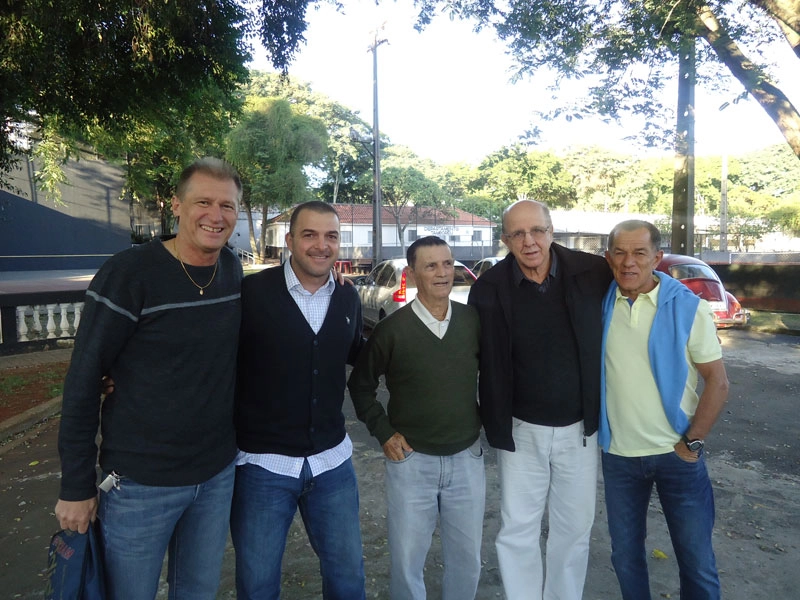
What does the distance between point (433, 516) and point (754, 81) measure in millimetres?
7415

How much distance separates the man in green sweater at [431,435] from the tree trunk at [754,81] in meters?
6.85

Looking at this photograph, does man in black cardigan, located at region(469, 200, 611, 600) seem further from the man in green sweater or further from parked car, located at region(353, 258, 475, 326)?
parked car, located at region(353, 258, 475, 326)

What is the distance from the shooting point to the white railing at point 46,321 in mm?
10078

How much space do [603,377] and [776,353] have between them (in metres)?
9.37

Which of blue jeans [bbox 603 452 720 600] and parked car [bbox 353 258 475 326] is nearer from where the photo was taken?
blue jeans [bbox 603 452 720 600]

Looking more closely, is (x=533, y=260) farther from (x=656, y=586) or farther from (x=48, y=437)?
(x=48, y=437)

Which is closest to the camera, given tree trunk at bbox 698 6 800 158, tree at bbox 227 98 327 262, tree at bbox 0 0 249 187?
tree at bbox 0 0 249 187

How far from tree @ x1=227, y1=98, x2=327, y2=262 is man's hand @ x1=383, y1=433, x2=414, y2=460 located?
33.5 m

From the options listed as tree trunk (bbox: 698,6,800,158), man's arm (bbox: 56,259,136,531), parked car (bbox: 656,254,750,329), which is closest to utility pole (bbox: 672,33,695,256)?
parked car (bbox: 656,254,750,329)

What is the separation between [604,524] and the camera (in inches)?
155

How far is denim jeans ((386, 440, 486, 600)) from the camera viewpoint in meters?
2.72

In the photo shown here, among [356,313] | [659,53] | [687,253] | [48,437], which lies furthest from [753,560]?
[687,253]

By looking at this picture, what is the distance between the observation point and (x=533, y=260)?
276 cm

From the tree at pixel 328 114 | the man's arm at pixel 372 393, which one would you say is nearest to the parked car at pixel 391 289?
the man's arm at pixel 372 393
